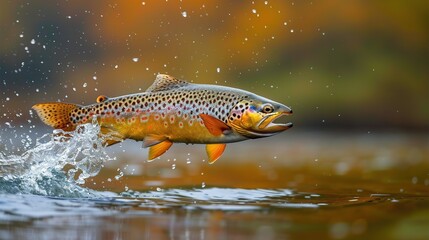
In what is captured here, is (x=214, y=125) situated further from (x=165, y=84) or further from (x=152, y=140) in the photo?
(x=165, y=84)

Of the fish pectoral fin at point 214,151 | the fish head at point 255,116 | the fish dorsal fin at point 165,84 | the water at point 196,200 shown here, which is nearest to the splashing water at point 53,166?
the water at point 196,200

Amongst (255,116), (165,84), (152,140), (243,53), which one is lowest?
(152,140)

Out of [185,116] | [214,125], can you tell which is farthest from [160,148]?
[214,125]

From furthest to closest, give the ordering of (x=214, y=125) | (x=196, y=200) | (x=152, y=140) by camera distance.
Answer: (x=196, y=200) → (x=152, y=140) → (x=214, y=125)

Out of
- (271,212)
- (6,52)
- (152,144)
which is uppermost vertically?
(6,52)

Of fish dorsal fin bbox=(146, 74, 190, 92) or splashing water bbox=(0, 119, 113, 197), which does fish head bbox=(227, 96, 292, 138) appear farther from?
splashing water bbox=(0, 119, 113, 197)

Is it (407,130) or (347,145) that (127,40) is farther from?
(347,145)

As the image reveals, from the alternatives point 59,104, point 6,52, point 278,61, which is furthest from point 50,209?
point 278,61

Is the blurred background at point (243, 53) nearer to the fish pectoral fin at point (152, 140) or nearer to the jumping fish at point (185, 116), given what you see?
the jumping fish at point (185, 116)
